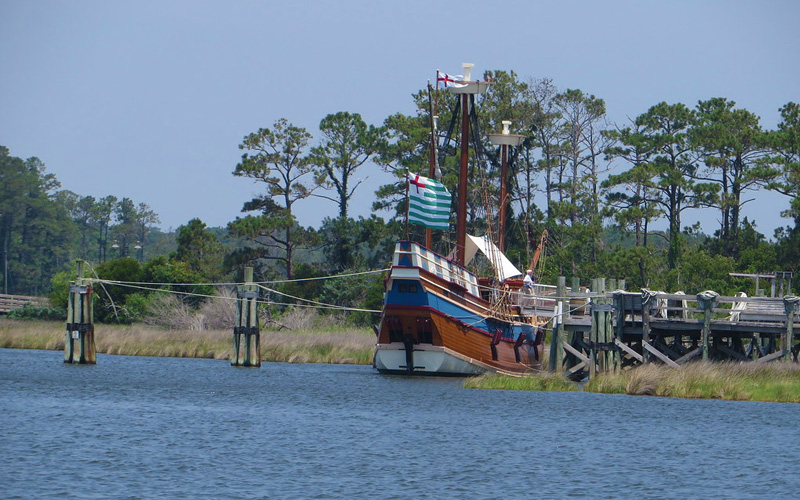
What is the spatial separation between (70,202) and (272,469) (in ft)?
546

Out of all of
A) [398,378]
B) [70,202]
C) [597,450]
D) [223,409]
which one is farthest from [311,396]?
[70,202]

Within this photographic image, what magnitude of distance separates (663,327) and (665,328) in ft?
0.74

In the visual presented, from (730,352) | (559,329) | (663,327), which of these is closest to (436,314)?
(559,329)

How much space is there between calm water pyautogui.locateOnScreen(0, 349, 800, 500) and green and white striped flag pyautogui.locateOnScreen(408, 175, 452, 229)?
7169 millimetres

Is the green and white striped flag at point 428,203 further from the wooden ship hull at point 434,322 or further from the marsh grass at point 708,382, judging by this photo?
the marsh grass at point 708,382

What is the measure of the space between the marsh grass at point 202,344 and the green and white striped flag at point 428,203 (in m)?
11.6

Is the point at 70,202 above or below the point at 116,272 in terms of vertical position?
above

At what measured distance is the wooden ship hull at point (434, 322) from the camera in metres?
48.7

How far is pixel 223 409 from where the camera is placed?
1457 inches

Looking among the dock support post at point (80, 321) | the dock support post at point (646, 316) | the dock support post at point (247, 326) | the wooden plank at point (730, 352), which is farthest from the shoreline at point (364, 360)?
the dock support post at point (80, 321)

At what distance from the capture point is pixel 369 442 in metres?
30.8

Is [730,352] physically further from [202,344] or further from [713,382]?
[202,344]

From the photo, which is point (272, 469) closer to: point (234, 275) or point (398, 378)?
point (398, 378)

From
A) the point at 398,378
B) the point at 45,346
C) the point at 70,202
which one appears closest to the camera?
the point at 398,378
